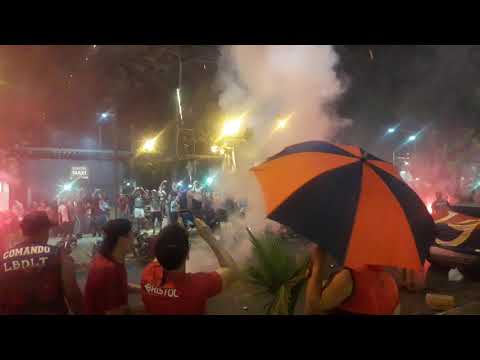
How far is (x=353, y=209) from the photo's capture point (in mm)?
1687

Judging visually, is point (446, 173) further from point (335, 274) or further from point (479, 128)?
point (335, 274)

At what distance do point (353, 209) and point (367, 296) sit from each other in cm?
42

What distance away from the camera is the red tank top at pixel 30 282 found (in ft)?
7.48

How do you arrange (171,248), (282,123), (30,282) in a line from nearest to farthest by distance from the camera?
(171,248)
(30,282)
(282,123)

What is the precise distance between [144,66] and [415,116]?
15891 millimetres

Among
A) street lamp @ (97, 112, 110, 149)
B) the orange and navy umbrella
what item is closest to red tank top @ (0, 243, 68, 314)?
the orange and navy umbrella

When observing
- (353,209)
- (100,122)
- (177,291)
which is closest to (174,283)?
(177,291)

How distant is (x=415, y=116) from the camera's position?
21.8 meters

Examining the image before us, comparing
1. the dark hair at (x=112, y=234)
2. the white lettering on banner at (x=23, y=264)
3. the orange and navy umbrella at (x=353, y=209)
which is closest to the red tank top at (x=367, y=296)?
the orange and navy umbrella at (x=353, y=209)

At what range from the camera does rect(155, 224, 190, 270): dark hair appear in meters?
1.87

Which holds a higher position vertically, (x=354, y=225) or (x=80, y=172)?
(x=80, y=172)

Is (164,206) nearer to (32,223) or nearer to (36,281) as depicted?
(32,223)

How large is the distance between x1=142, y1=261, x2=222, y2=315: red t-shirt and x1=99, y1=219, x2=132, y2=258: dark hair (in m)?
0.51

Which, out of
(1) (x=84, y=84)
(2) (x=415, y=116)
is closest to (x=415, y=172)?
Answer: (2) (x=415, y=116)
